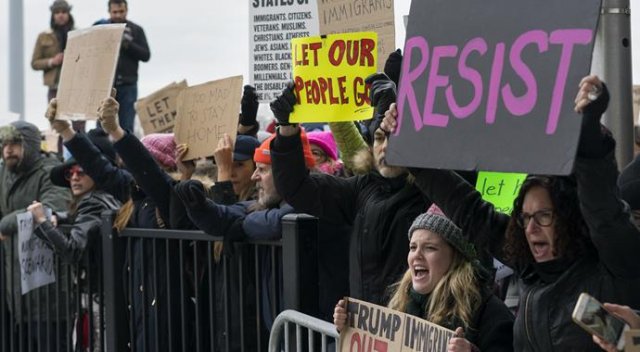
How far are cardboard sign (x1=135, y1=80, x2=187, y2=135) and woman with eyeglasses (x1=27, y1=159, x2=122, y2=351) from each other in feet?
1.91

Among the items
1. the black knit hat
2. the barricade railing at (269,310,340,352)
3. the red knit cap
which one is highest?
the black knit hat

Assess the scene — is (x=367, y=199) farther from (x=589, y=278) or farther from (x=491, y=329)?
(x=589, y=278)

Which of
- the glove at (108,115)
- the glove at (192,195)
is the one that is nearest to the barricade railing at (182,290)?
the glove at (192,195)

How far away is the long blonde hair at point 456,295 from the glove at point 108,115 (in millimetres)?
3199

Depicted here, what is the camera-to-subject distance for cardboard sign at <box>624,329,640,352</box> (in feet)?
12.0

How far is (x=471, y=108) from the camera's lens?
4215mm

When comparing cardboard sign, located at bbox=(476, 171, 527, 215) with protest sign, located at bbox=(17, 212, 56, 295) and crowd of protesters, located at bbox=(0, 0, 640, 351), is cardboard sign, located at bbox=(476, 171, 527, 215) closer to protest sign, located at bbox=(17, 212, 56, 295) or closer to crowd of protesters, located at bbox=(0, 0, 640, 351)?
crowd of protesters, located at bbox=(0, 0, 640, 351)

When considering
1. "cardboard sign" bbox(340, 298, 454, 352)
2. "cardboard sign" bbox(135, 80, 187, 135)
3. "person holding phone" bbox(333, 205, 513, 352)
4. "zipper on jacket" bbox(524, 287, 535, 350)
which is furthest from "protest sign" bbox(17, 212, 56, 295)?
"zipper on jacket" bbox(524, 287, 535, 350)

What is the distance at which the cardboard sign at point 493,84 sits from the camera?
12.6ft

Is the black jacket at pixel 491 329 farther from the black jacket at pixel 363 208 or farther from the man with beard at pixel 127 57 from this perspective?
the man with beard at pixel 127 57

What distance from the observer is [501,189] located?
17.5ft

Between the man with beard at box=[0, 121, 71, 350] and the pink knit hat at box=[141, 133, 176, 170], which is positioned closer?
the pink knit hat at box=[141, 133, 176, 170]

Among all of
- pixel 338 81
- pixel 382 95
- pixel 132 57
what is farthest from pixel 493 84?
pixel 132 57

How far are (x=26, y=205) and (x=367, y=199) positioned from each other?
4.33m
